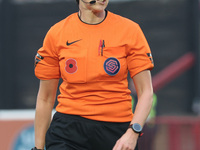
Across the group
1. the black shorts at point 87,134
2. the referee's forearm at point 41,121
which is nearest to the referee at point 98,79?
the black shorts at point 87,134

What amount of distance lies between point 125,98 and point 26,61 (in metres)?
4.80

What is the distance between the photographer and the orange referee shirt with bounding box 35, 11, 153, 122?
335cm

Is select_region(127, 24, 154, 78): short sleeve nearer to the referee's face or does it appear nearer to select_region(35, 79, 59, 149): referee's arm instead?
the referee's face

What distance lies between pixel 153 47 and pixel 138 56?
471 centimetres

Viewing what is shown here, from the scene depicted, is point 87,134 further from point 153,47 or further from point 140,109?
point 153,47

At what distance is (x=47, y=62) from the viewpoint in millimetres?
3582

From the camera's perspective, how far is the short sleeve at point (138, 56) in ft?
10.9

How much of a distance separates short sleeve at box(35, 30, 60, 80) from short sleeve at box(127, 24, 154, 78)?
0.54 m

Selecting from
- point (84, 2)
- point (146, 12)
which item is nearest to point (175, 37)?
point (146, 12)

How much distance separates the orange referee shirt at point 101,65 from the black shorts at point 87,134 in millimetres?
40

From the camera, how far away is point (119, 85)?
3.39 meters

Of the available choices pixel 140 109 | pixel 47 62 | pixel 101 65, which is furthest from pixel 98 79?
pixel 47 62

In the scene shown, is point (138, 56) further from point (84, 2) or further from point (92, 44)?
point (84, 2)

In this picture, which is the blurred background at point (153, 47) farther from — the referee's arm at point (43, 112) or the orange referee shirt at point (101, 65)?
the orange referee shirt at point (101, 65)
